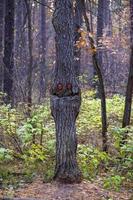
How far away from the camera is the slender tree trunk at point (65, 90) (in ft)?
24.5

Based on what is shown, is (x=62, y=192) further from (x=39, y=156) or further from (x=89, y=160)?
(x=89, y=160)

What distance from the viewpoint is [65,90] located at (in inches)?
294

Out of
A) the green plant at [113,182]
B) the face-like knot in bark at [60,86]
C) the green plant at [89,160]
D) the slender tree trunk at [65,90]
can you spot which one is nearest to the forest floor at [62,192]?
the green plant at [113,182]

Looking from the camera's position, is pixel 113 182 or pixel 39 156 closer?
pixel 113 182

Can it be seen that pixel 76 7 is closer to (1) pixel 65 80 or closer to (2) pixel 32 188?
(1) pixel 65 80

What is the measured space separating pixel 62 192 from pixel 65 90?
1731 millimetres

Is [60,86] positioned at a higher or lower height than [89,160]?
higher

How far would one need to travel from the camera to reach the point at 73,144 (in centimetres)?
768

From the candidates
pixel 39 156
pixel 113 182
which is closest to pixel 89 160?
pixel 113 182

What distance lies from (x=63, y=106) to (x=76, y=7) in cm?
413

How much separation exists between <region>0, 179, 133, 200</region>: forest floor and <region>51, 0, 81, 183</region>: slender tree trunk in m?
0.23

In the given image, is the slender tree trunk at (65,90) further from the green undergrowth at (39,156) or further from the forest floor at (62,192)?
the green undergrowth at (39,156)

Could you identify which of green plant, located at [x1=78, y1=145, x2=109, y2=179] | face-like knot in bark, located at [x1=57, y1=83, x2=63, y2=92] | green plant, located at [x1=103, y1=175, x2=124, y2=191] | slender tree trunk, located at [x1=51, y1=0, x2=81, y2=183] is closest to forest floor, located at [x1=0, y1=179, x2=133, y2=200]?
green plant, located at [x1=103, y1=175, x2=124, y2=191]

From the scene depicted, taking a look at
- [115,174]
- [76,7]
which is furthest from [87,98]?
[115,174]
